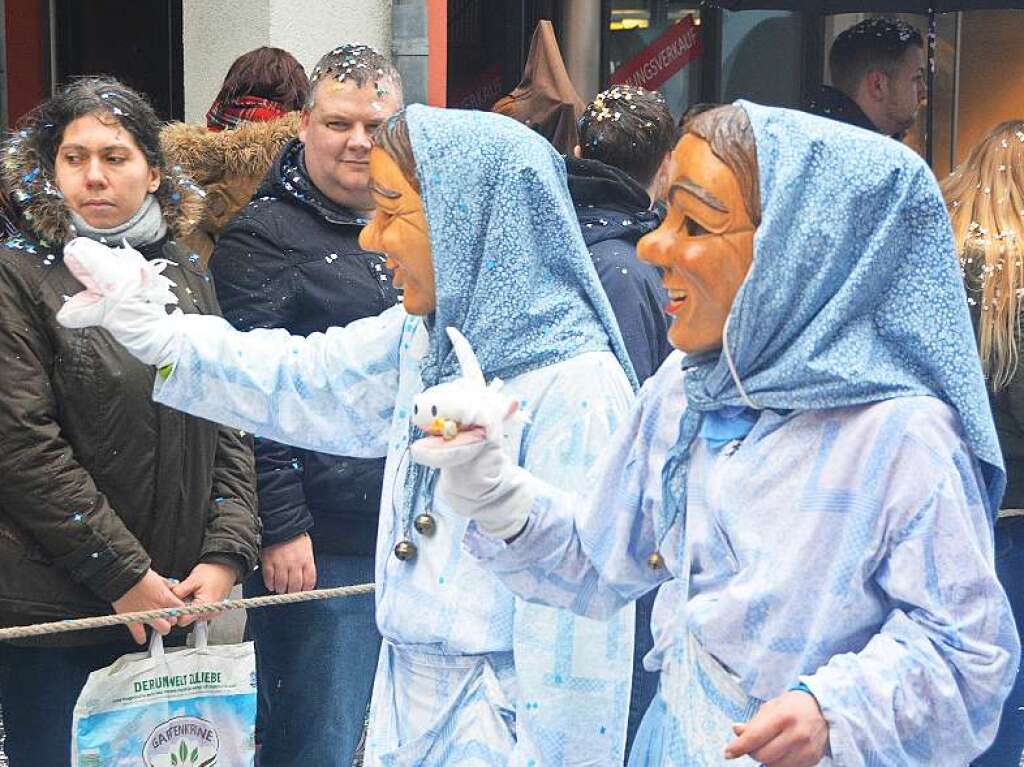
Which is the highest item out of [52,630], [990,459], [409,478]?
[990,459]

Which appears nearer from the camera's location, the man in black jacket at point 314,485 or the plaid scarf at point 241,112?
the man in black jacket at point 314,485

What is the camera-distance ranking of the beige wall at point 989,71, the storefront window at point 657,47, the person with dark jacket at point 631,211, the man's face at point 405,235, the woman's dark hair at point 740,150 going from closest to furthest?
the woman's dark hair at point 740,150, the man's face at point 405,235, the person with dark jacket at point 631,211, the storefront window at point 657,47, the beige wall at point 989,71

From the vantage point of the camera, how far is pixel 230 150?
4891mm

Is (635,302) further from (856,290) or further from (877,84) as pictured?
(877,84)

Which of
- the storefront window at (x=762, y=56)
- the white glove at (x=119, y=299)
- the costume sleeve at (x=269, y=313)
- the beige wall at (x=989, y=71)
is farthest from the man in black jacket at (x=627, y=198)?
the beige wall at (x=989, y=71)

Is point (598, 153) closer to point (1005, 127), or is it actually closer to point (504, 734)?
point (1005, 127)

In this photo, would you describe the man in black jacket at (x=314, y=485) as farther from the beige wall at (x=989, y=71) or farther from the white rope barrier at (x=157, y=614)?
the beige wall at (x=989, y=71)

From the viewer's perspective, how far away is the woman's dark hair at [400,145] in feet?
9.72

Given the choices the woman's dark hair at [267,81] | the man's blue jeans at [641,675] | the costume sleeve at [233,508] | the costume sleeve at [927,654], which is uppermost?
the woman's dark hair at [267,81]

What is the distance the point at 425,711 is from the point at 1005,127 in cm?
257

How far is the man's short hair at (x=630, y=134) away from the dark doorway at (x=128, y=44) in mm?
4293

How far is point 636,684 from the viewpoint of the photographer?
4418 mm

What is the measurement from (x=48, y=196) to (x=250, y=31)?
291 centimetres

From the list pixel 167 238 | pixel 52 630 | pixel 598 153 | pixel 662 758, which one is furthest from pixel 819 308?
pixel 598 153
